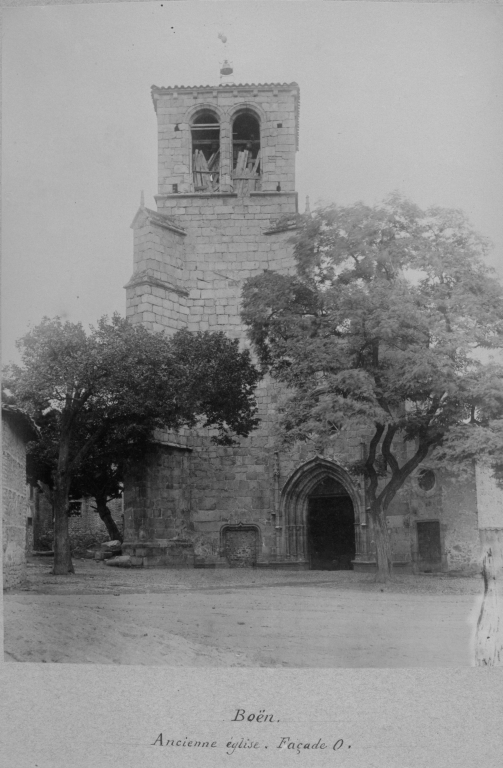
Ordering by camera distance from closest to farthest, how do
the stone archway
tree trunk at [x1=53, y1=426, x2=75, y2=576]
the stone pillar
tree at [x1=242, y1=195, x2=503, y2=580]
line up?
1. tree at [x1=242, y1=195, x2=503, y2=580]
2. tree trunk at [x1=53, y1=426, x2=75, y2=576]
3. the stone pillar
4. the stone archway

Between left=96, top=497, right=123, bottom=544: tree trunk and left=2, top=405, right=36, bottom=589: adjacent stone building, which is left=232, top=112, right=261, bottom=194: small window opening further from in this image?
left=96, top=497, right=123, bottom=544: tree trunk

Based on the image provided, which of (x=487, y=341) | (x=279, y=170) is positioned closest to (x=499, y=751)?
(x=487, y=341)

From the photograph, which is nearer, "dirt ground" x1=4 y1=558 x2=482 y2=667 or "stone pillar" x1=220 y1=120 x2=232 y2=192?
"dirt ground" x1=4 y1=558 x2=482 y2=667

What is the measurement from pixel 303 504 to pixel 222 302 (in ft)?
12.6

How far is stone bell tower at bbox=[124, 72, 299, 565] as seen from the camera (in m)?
→ 9.02

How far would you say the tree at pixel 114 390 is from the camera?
8.42m

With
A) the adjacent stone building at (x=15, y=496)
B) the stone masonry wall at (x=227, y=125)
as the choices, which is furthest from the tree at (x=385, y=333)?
the adjacent stone building at (x=15, y=496)

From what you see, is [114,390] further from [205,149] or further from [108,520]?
[205,149]

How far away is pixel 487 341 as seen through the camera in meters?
8.23

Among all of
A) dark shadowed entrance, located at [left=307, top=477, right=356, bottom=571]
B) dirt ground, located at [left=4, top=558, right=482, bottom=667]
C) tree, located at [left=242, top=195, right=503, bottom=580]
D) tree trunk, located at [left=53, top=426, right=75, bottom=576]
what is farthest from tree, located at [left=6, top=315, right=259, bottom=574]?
dark shadowed entrance, located at [left=307, top=477, right=356, bottom=571]

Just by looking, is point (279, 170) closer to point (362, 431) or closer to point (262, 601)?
point (362, 431)

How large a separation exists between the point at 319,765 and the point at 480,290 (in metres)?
4.95

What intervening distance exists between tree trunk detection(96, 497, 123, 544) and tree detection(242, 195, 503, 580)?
240 cm

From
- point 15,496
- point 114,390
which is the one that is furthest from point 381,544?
point 15,496
